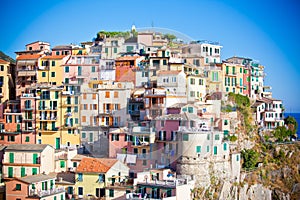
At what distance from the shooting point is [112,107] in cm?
2794

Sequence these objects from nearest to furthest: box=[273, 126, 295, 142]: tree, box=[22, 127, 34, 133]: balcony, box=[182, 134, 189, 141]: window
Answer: box=[182, 134, 189, 141]: window < box=[22, 127, 34, 133]: balcony < box=[273, 126, 295, 142]: tree

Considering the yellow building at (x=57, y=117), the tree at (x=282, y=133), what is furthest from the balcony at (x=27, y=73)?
the tree at (x=282, y=133)

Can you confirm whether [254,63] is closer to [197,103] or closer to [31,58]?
[197,103]

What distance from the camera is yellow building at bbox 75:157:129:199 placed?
2378cm

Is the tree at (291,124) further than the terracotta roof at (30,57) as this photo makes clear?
Yes

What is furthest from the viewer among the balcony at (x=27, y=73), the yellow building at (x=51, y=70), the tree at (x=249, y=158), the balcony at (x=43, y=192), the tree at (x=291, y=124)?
the tree at (x=291, y=124)

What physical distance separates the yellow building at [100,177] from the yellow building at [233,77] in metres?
10.9

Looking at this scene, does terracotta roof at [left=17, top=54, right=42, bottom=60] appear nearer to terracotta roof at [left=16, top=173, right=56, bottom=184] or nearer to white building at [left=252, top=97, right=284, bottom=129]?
terracotta roof at [left=16, top=173, right=56, bottom=184]

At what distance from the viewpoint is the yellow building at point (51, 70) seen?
3148 cm

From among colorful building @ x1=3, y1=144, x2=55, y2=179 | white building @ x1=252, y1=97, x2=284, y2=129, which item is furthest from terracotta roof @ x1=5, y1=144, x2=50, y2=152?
white building @ x1=252, y1=97, x2=284, y2=129

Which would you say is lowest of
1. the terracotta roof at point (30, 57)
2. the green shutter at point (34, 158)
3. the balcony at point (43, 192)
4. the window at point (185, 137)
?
the balcony at point (43, 192)

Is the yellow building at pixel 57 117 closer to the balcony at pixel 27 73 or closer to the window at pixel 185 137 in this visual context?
the balcony at pixel 27 73

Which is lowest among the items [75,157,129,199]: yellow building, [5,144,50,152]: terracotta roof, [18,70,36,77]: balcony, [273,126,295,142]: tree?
[75,157,129,199]: yellow building

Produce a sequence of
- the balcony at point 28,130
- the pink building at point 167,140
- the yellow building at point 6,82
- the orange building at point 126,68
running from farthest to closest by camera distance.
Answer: the yellow building at point 6,82 < the balcony at point 28,130 < the orange building at point 126,68 < the pink building at point 167,140
